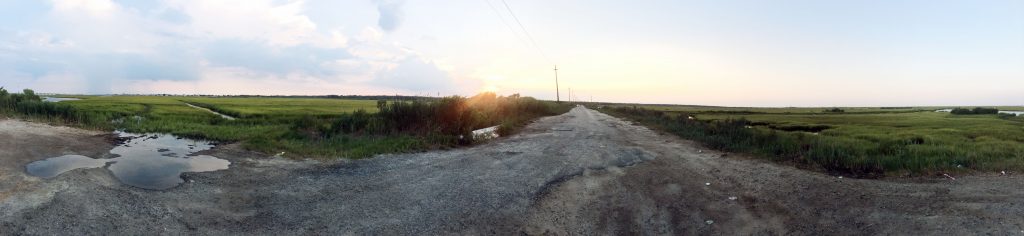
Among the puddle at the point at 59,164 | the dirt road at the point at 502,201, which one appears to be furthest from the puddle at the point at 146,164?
the dirt road at the point at 502,201

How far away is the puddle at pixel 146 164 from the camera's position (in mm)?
9180

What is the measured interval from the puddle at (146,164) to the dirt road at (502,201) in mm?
382

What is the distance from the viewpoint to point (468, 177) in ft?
32.8

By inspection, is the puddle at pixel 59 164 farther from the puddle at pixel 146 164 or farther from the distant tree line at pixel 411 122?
A: the distant tree line at pixel 411 122

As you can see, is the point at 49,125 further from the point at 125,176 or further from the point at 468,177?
the point at 468,177

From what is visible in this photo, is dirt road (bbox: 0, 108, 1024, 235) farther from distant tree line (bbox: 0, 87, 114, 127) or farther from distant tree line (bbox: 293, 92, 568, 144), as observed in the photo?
distant tree line (bbox: 0, 87, 114, 127)

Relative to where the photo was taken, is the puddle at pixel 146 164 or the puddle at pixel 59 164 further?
the puddle at pixel 146 164

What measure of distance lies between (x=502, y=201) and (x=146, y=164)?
848 centimetres

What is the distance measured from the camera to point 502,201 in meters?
7.98

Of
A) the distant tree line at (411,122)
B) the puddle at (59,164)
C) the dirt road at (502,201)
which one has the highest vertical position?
the distant tree line at (411,122)

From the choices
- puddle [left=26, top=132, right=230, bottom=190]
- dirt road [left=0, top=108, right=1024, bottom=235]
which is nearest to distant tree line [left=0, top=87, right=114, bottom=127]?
puddle [left=26, top=132, right=230, bottom=190]

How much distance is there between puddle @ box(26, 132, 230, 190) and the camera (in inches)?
361

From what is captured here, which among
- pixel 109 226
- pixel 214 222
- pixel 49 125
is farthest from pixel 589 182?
pixel 49 125

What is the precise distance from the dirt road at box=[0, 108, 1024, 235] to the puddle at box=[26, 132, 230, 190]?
38 centimetres
